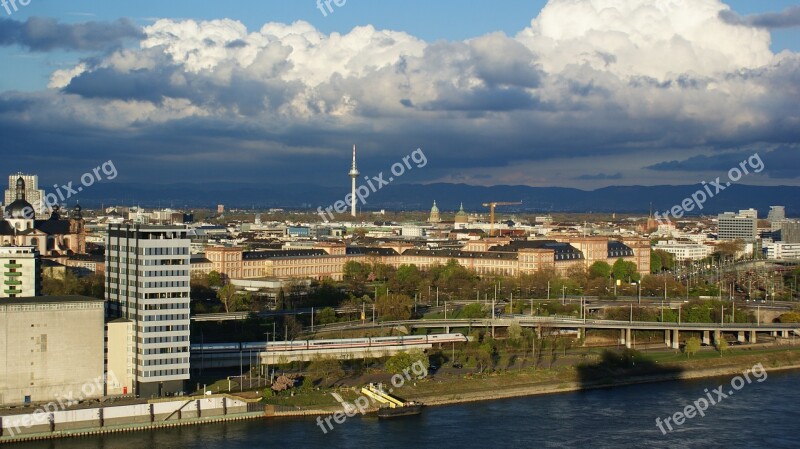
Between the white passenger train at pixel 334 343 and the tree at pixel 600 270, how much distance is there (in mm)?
24225

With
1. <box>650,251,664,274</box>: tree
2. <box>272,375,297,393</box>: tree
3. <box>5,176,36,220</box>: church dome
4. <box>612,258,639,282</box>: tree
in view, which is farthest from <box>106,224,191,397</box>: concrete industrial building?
<box>650,251,664,274</box>: tree

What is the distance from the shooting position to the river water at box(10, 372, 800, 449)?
2434cm

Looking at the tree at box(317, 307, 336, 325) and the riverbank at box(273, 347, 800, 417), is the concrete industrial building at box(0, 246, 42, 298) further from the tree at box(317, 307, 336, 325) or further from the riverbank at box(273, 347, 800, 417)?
the riverbank at box(273, 347, 800, 417)

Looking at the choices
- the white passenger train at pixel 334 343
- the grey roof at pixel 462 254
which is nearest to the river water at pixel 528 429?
the white passenger train at pixel 334 343

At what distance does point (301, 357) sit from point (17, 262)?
39.7 feet

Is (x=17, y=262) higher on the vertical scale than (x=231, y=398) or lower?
higher

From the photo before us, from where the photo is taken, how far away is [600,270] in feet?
197

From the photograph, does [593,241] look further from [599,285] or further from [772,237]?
[772,237]

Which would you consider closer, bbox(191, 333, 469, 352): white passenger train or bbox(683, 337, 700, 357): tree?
bbox(191, 333, 469, 352): white passenger train

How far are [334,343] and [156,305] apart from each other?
26.6ft

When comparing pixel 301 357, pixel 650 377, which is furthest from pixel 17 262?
pixel 650 377

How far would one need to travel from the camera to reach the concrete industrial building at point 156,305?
2684 cm

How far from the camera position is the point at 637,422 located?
88.3ft

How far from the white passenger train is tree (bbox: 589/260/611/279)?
954 inches
